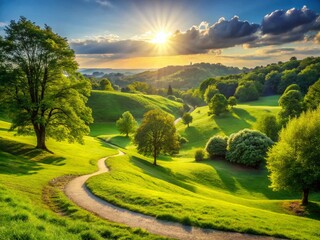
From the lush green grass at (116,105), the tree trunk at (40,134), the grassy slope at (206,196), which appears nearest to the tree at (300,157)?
the grassy slope at (206,196)

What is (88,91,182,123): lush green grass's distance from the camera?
140 metres

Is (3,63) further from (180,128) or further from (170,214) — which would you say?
(180,128)

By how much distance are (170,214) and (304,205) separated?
27.2 metres

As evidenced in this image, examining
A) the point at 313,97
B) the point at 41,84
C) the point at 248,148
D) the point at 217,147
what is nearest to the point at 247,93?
the point at 313,97

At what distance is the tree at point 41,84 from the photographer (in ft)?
132

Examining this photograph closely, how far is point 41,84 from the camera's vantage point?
4312 cm

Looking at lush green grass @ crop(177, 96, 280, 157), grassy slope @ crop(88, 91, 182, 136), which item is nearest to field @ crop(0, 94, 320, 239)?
lush green grass @ crop(177, 96, 280, 157)

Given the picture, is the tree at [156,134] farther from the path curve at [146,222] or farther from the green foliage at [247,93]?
the green foliage at [247,93]

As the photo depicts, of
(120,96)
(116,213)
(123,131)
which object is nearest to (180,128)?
(123,131)

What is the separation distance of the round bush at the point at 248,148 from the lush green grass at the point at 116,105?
258 feet

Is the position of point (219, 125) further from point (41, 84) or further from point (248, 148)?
point (41, 84)

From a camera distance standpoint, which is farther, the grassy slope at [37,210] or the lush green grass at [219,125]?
the lush green grass at [219,125]

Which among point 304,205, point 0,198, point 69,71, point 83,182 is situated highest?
point 69,71

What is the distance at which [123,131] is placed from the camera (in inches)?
4134
